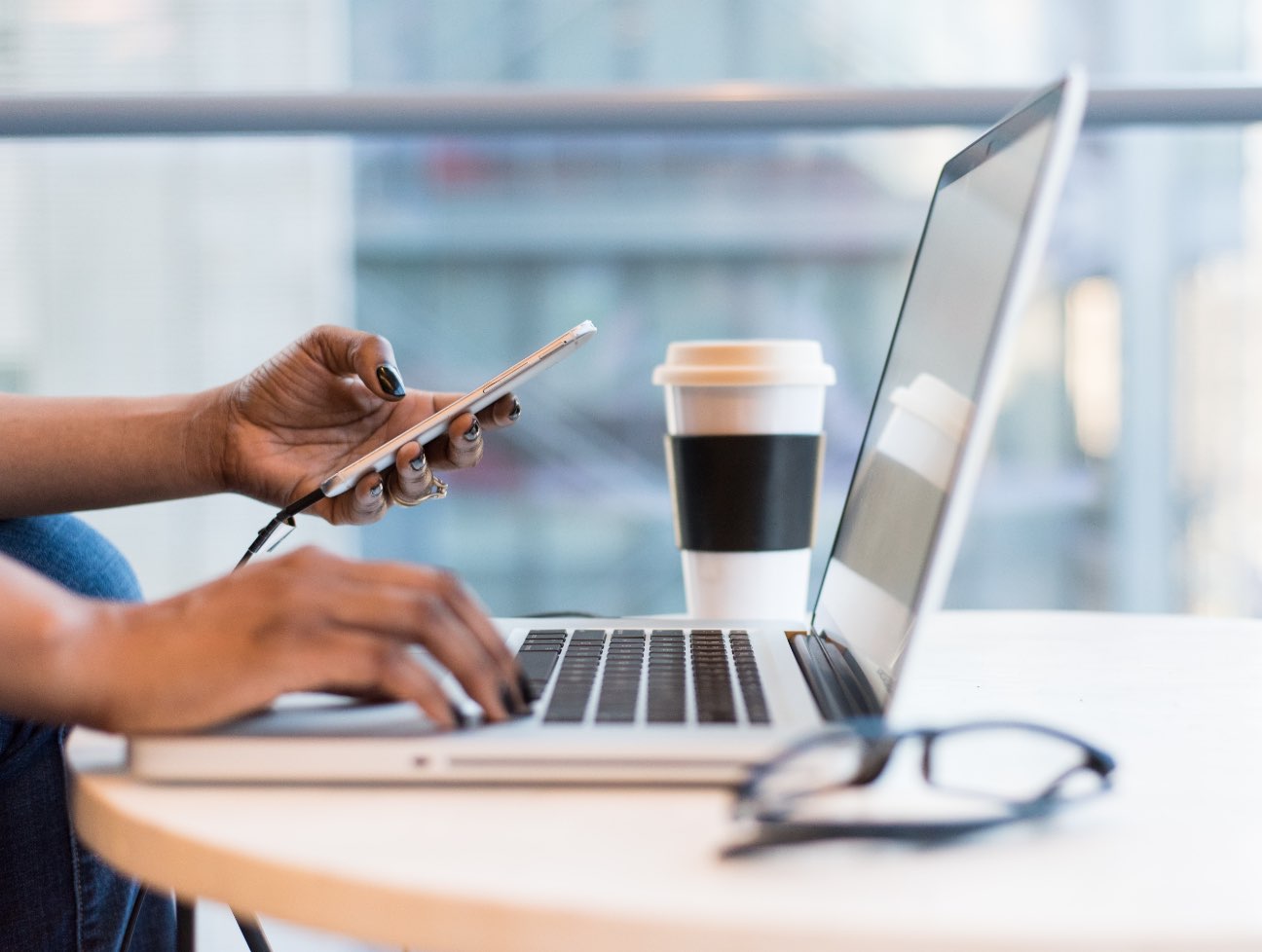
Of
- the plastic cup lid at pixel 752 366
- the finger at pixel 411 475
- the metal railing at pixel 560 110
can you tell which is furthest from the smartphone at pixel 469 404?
the metal railing at pixel 560 110

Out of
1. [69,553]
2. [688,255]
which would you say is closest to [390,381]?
[69,553]

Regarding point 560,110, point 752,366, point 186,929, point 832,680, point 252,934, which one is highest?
point 560,110

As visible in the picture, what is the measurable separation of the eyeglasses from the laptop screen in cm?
5

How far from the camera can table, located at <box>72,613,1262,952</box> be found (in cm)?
29

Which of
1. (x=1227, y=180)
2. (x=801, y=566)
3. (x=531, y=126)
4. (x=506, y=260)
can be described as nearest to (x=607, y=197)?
(x=506, y=260)

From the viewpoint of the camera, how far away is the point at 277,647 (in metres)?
0.40

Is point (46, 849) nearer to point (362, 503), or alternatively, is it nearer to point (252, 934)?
point (252, 934)

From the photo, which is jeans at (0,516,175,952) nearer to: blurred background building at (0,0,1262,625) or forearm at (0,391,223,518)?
Result: forearm at (0,391,223,518)

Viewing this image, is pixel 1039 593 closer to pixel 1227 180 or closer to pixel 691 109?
pixel 1227 180

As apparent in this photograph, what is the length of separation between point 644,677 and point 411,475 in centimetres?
29

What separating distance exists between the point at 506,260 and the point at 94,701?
3.44 metres

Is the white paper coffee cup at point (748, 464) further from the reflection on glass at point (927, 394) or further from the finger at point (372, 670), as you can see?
the finger at point (372, 670)

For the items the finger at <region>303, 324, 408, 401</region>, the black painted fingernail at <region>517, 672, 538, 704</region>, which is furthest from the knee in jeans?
the black painted fingernail at <region>517, 672, 538, 704</region>

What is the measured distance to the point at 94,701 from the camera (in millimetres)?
410
